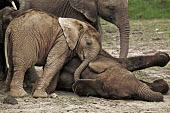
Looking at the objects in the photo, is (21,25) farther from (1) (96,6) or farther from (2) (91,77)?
(1) (96,6)

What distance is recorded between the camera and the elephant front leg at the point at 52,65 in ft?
24.3

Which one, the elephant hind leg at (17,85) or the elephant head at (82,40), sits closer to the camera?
the elephant hind leg at (17,85)

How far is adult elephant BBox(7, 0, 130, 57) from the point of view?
924 centimetres

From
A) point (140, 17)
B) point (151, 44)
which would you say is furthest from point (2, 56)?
point (140, 17)

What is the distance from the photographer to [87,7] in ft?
30.7

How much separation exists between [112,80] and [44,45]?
3.13 feet

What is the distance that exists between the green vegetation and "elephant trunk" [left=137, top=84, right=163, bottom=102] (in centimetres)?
1290

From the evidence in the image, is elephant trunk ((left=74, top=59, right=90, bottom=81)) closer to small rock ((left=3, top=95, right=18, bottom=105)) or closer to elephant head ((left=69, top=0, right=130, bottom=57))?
small rock ((left=3, top=95, right=18, bottom=105))

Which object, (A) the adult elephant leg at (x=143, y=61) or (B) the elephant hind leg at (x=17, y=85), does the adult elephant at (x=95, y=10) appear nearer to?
(A) the adult elephant leg at (x=143, y=61)

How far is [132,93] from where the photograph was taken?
709 centimetres

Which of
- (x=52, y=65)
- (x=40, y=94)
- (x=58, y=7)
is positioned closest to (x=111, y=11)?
(x=58, y=7)

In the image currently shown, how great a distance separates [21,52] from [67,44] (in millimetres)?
550

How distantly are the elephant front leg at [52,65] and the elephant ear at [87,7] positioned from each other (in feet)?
5.95

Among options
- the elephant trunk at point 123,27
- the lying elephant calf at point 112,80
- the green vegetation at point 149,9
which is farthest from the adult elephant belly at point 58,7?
the green vegetation at point 149,9
